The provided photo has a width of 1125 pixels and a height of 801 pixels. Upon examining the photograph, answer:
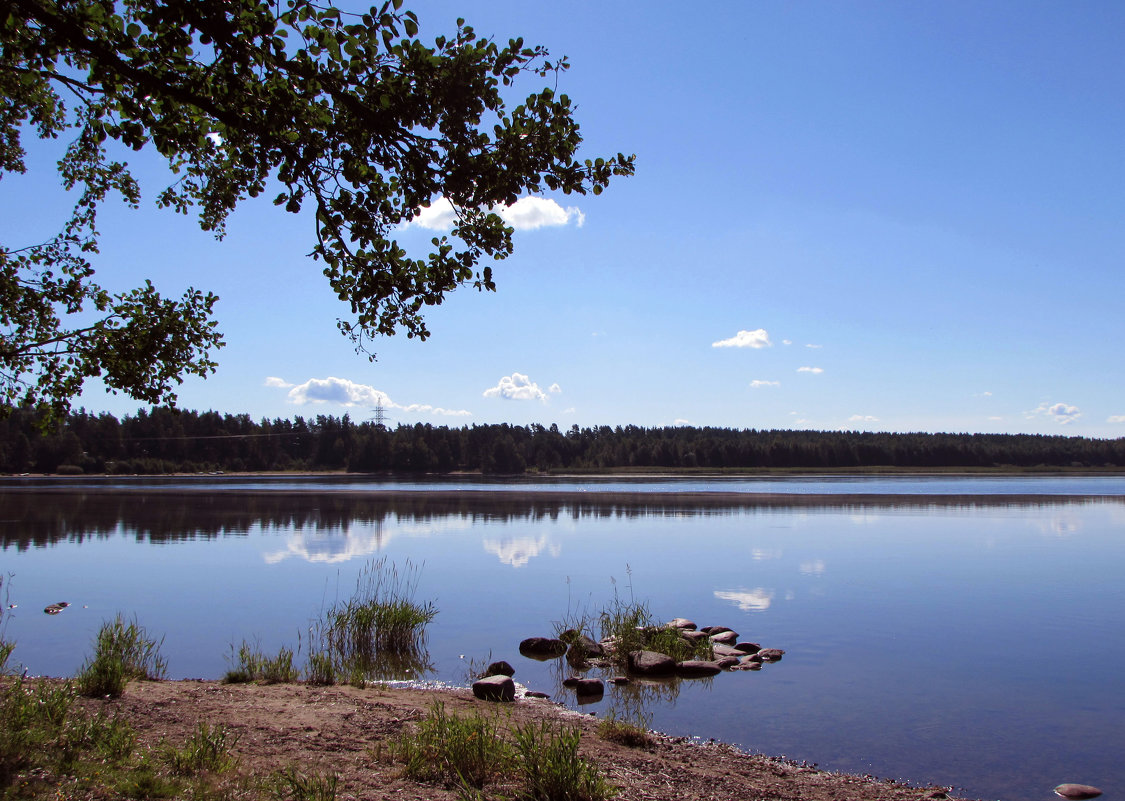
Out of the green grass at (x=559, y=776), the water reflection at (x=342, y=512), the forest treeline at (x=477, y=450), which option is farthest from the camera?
the forest treeline at (x=477, y=450)

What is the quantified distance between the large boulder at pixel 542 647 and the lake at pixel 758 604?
1.12ft

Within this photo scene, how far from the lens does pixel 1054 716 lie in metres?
12.0

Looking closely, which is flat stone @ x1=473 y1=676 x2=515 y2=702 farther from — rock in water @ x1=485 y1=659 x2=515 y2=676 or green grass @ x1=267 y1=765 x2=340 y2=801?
green grass @ x1=267 y1=765 x2=340 y2=801

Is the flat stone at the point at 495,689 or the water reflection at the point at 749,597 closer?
the flat stone at the point at 495,689

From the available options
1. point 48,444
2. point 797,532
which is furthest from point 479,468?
point 797,532

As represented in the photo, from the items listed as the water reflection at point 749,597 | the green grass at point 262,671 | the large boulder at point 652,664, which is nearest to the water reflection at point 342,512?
→ the water reflection at point 749,597

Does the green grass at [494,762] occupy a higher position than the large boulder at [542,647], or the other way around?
the green grass at [494,762]

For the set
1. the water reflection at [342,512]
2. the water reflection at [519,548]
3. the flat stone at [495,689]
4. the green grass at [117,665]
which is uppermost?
the green grass at [117,665]

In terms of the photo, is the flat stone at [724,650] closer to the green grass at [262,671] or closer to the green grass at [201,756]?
the green grass at [262,671]

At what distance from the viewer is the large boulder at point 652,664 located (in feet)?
46.9

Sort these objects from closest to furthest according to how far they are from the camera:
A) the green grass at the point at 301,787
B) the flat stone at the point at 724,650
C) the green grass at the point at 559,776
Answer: the green grass at the point at 301,787 → the green grass at the point at 559,776 → the flat stone at the point at 724,650

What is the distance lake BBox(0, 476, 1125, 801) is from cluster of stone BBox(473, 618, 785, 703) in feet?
1.06

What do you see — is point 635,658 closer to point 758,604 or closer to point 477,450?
point 758,604

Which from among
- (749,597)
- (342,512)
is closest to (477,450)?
(342,512)
